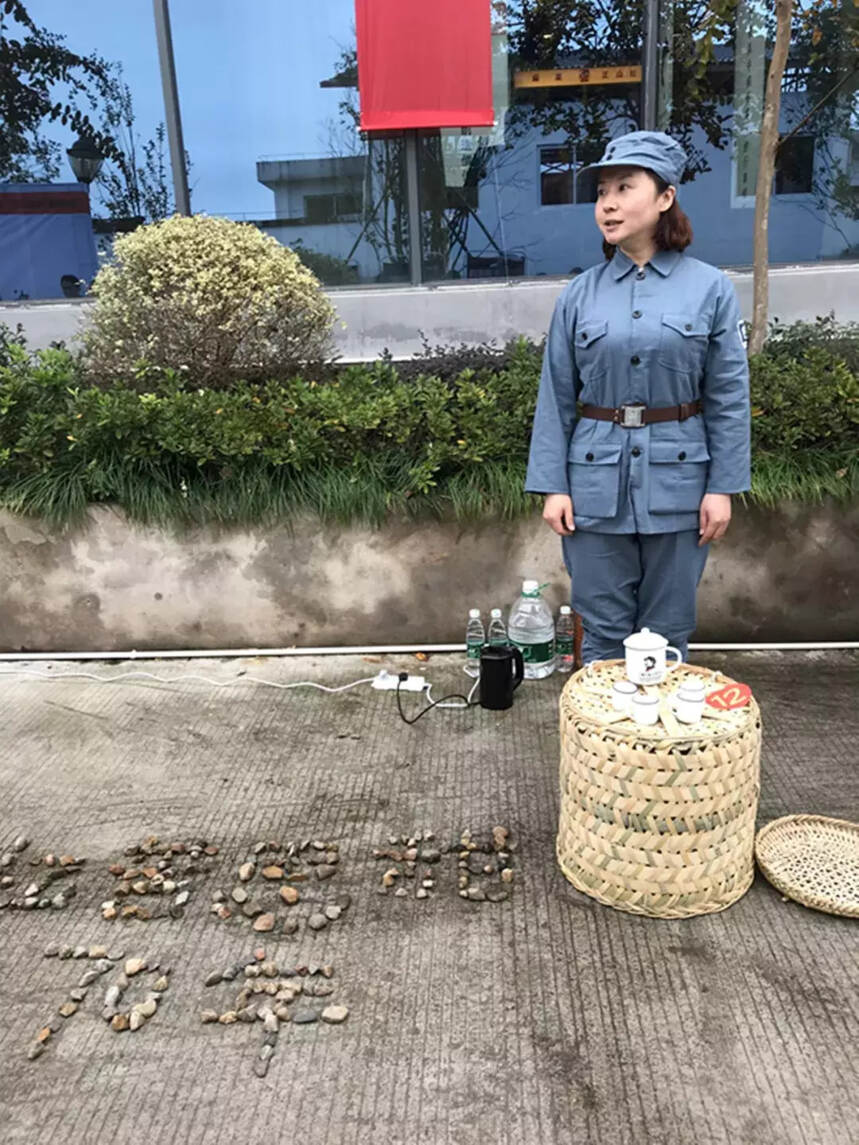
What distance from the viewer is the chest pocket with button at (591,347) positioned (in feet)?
8.57

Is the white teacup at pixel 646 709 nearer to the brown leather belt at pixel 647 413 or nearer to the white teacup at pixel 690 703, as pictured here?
the white teacup at pixel 690 703

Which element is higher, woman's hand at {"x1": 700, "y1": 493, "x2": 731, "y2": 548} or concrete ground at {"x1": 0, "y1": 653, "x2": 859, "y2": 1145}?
woman's hand at {"x1": 700, "y1": 493, "x2": 731, "y2": 548}

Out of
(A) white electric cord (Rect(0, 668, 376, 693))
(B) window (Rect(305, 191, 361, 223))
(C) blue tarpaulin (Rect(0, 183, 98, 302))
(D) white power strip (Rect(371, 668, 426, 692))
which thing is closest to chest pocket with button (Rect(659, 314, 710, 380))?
(D) white power strip (Rect(371, 668, 426, 692))

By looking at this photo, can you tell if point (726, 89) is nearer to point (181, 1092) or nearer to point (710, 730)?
point (710, 730)

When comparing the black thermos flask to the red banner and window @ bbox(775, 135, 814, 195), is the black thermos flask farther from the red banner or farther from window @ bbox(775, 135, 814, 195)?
window @ bbox(775, 135, 814, 195)

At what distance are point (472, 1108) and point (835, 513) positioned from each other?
2.91 meters

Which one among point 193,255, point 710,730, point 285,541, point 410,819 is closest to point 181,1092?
point 410,819

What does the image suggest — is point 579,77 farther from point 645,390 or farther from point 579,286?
point 645,390

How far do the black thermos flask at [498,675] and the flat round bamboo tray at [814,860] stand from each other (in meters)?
1.17

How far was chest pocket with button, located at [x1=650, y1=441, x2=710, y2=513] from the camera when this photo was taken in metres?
2.66

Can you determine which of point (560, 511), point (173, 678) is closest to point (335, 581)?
point (173, 678)

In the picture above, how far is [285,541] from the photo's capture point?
389 cm

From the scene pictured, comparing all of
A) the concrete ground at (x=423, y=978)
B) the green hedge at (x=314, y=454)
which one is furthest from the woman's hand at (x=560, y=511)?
the green hedge at (x=314, y=454)

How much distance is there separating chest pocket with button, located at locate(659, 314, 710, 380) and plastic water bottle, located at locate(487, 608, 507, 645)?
4.69ft
